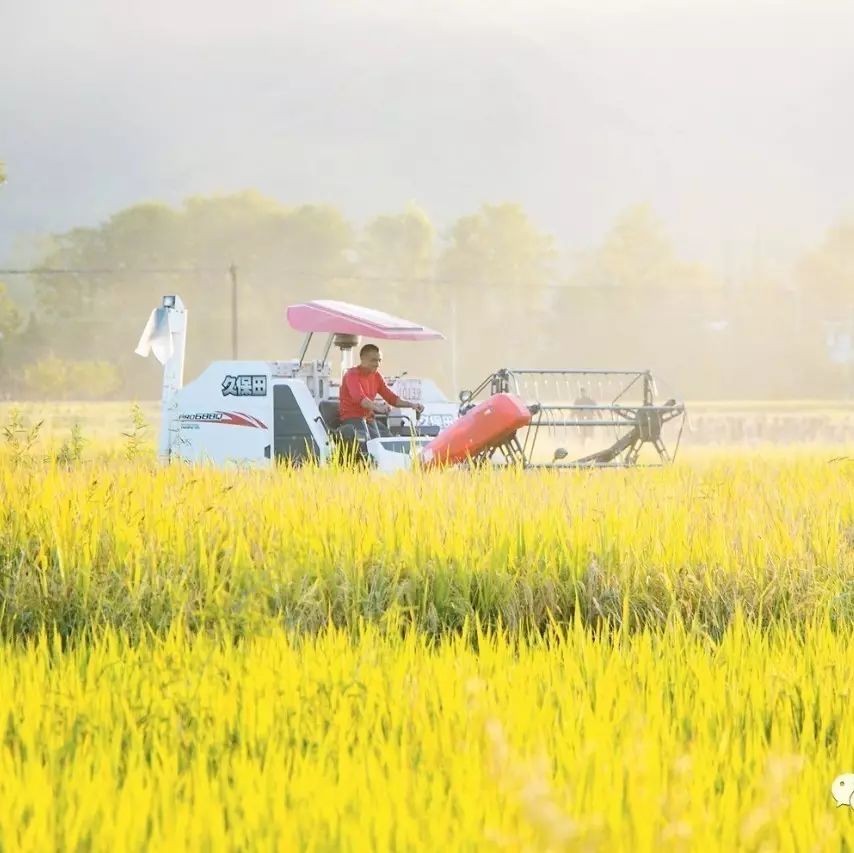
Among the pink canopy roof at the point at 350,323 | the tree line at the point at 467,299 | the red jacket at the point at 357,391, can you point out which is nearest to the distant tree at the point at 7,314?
the tree line at the point at 467,299

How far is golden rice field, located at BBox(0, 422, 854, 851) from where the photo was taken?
9.04ft

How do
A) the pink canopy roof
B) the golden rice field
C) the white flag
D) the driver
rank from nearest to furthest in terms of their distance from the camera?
the golden rice field → the driver → the pink canopy roof → the white flag

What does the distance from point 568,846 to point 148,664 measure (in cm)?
207

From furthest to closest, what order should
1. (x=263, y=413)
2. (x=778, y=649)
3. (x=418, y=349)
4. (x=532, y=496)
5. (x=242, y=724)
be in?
(x=418, y=349) < (x=263, y=413) < (x=532, y=496) < (x=778, y=649) < (x=242, y=724)

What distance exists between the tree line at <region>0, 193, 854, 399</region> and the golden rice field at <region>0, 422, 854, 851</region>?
58.4 metres

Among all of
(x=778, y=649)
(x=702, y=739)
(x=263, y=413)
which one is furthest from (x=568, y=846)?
(x=263, y=413)

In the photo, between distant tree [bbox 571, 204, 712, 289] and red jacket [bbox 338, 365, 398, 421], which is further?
distant tree [bbox 571, 204, 712, 289]

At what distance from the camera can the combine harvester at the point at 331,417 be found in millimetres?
11102

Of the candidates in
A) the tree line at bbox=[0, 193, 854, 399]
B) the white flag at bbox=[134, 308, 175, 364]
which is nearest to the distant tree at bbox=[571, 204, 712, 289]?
the tree line at bbox=[0, 193, 854, 399]

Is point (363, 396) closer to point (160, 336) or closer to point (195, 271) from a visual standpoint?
point (160, 336)

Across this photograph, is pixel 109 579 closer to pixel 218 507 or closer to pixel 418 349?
pixel 218 507

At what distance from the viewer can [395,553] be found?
6.39 m

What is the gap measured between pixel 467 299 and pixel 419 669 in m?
73.1

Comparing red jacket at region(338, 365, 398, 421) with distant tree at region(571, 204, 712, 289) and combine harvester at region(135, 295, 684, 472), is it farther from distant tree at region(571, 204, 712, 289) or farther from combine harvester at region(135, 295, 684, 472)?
distant tree at region(571, 204, 712, 289)
